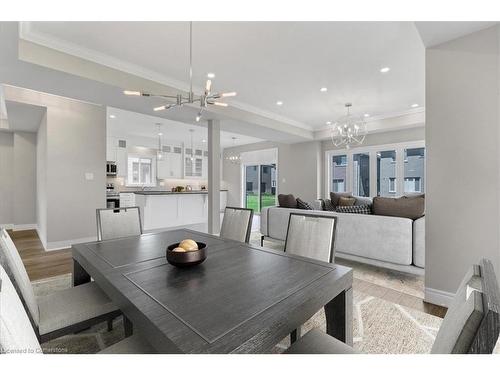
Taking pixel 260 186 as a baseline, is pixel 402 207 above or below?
below

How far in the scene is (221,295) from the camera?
3.38 ft

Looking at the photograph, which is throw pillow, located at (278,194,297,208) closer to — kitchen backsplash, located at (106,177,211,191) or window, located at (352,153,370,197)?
window, located at (352,153,370,197)

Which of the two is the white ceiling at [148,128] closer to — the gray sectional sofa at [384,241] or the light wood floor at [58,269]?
the light wood floor at [58,269]

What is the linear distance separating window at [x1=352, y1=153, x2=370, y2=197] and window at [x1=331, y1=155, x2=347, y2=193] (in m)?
0.28

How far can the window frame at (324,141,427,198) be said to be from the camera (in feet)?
19.3

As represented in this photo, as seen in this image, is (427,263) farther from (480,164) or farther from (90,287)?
(90,287)

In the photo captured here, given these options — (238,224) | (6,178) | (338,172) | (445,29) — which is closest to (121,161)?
(6,178)

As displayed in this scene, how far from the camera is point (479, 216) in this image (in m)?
2.06

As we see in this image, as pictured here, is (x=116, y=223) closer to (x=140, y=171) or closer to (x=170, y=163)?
(x=140, y=171)

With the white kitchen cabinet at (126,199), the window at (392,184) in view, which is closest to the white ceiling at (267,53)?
the window at (392,184)

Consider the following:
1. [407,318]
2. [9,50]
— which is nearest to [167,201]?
[9,50]

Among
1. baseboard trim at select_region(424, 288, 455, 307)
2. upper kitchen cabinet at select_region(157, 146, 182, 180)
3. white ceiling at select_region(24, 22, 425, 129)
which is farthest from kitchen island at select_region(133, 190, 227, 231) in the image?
baseboard trim at select_region(424, 288, 455, 307)

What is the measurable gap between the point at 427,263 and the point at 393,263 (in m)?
0.52

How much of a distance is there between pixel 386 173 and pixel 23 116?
26.1 feet
